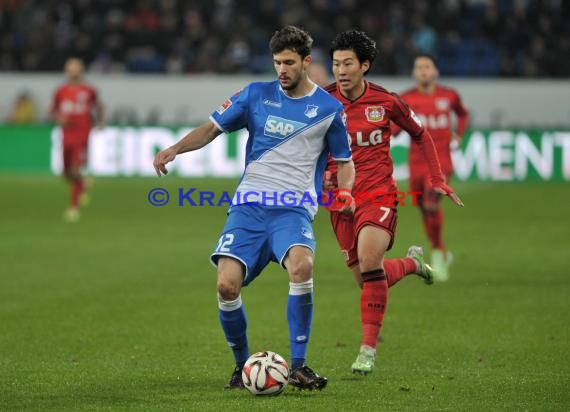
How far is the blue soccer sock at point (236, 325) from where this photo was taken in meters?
7.33

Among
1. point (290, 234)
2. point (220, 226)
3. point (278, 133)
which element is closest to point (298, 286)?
point (290, 234)

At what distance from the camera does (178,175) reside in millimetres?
27172

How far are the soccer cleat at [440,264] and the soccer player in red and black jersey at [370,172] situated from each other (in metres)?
4.35

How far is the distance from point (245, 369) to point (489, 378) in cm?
167

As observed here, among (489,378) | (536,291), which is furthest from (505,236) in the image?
(489,378)

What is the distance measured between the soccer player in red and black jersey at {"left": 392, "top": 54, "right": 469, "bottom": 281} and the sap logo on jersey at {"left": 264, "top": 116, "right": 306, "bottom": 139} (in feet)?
20.6

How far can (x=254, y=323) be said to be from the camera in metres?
10.3

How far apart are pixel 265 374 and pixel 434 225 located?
691 centimetres

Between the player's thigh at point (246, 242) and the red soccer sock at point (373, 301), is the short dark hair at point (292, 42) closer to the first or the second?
the player's thigh at point (246, 242)

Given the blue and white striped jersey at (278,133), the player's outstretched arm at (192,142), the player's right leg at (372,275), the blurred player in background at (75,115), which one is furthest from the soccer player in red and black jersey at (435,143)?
the blurred player in background at (75,115)

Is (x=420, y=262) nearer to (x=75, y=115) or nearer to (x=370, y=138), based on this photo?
(x=370, y=138)

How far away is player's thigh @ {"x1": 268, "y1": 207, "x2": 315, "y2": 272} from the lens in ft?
23.8

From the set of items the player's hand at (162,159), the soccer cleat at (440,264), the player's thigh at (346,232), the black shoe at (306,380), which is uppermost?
the player's hand at (162,159)

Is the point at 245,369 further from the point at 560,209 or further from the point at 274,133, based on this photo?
the point at 560,209
